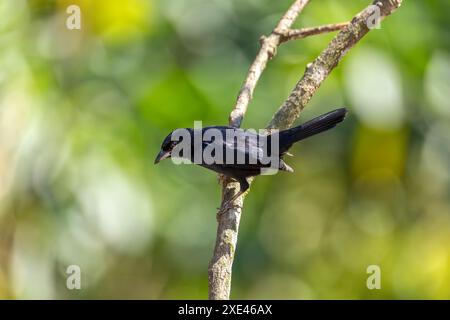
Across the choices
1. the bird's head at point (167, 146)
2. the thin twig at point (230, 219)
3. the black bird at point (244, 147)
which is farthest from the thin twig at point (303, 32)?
the bird's head at point (167, 146)

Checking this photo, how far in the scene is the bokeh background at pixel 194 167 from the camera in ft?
22.4

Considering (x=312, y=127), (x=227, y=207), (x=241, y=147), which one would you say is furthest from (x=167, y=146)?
(x=312, y=127)

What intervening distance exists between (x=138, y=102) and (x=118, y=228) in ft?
4.52

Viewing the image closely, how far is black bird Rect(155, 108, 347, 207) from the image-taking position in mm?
4770

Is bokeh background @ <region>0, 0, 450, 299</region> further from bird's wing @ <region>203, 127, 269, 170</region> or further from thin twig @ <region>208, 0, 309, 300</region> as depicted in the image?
bird's wing @ <region>203, 127, 269, 170</region>

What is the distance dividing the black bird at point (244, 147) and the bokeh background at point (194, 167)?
1.95 metres

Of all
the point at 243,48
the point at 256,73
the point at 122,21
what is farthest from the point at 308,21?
the point at 256,73

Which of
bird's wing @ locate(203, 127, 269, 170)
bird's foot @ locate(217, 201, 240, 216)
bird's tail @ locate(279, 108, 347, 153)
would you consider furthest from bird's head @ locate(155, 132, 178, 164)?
bird's tail @ locate(279, 108, 347, 153)

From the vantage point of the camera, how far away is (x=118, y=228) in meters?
6.68

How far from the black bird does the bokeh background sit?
1946mm

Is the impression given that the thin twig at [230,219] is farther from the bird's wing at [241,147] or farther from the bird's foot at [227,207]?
the bird's wing at [241,147]

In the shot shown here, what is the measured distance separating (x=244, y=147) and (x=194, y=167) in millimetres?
3313

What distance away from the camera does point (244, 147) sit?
4809mm
